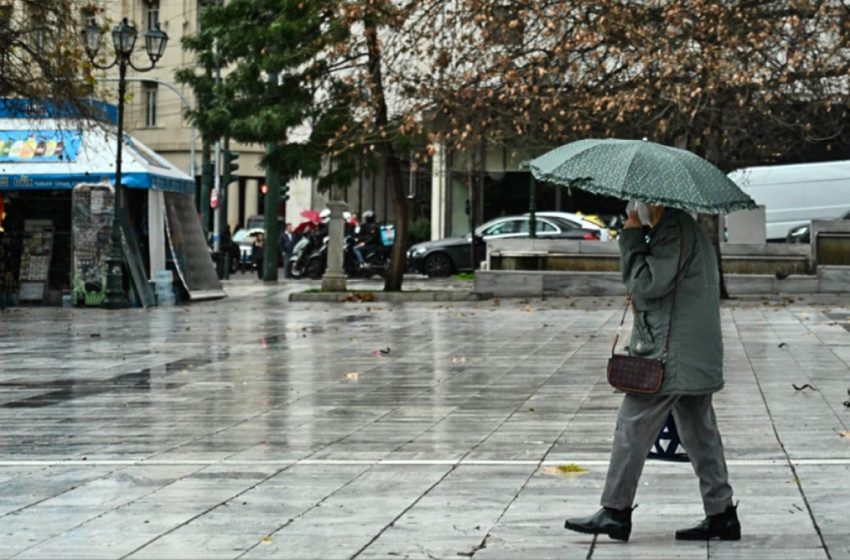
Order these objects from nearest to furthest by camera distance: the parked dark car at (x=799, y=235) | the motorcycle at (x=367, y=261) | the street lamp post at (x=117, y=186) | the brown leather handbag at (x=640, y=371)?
the brown leather handbag at (x=640, y=371) < the street lamp post at (x=117, y=186) < the parked dark car at (x=799, y=235) < the motorcycle at (x=367, y=261)

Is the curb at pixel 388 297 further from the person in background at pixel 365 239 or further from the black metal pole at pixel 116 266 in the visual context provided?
the person in background at pixel 365 239

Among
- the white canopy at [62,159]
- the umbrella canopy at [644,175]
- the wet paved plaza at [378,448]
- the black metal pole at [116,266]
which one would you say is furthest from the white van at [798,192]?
the umbrella canopy at [644,175]

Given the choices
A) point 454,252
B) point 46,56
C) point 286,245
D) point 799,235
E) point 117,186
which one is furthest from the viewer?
point 286,245

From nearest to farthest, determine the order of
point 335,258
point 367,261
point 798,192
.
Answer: point 335,258 → point 367,261 → point 798,192

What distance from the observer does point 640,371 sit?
24.3 ft

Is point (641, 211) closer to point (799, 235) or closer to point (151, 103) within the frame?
point (799, 235)

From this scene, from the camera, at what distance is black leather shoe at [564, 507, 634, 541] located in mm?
7410

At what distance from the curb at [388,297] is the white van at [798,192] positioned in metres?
17.5

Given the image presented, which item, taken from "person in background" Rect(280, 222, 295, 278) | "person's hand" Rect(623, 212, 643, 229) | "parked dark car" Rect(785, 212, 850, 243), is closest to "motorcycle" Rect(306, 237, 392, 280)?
"person in background" Rect(280, 222, 295, 278)

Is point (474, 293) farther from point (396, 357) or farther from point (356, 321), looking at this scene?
point (396, 357)

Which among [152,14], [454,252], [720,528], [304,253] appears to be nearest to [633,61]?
[720,528]

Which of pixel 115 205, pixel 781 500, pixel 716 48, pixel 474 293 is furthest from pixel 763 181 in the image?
pixel 781 500

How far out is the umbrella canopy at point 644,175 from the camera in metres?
7.41

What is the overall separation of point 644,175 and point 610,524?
149cm
